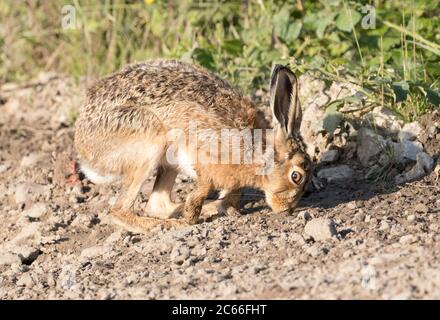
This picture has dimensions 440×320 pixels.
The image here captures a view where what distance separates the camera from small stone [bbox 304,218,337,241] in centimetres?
613

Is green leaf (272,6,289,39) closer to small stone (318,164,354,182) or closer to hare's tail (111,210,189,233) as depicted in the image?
small stone (318,164,354,182)

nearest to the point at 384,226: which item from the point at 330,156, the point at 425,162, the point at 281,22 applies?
the point at 425,162

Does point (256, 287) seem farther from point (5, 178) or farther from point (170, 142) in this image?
point (5, 178)

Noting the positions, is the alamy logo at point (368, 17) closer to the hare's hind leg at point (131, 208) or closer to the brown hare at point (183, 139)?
the brown hare at point (183, 139)

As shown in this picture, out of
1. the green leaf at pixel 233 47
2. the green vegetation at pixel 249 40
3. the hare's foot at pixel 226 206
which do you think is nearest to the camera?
the hare's foot at pixel 226 206

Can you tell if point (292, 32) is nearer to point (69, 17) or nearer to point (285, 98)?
point (285, 98)

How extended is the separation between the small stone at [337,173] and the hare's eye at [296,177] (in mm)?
845

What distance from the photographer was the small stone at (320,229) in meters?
6.13

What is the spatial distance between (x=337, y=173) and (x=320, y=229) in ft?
5.07

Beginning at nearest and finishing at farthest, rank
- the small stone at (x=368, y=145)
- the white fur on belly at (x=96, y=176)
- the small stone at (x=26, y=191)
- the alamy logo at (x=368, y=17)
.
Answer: the white fur on belly at (x=96, y=176)
the small stone at (x=368, y=145)
the small stone at (x=26, y=191)
the alamy logo at (x=368, y=17)

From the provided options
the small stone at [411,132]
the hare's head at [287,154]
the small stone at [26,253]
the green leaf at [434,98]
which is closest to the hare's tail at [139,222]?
the small stone at [26,253]

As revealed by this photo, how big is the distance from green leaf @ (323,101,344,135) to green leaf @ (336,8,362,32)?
107 cm

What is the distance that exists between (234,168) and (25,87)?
188 inches

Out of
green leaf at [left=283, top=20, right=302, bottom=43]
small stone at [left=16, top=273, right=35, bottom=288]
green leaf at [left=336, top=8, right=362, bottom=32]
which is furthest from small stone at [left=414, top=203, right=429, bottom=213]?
green leaf at [left=283, top=20, right=302, bottom=43]
